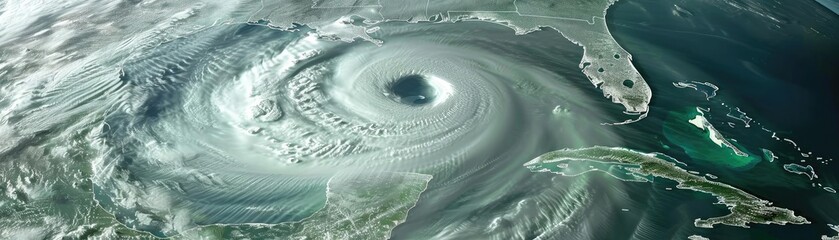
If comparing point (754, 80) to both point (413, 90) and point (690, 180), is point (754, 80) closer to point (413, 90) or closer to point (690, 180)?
point (690, 180)

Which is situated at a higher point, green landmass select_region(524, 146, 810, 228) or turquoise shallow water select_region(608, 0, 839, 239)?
turquoise shallow water select_region(608, 0, 839, 239)

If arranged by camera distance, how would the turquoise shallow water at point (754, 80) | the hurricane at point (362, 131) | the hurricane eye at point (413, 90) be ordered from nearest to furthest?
the hurricane at point (362, 131) < the turquoise shallow water at point (754, 80) < the hurricane eye at point (413, 90)

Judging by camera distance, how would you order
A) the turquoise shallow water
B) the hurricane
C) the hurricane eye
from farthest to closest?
the hurricane eye
the turquoise shallow water
the hurricane

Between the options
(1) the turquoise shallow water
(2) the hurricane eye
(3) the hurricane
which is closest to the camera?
(3) the hurricane

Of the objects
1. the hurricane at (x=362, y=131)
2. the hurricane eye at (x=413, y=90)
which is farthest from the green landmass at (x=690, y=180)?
the hurricane eye at (x=413, y=90)

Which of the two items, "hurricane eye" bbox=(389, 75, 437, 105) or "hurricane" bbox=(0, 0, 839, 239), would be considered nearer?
"hurricane" bbox=(0, 0, 839, 239)

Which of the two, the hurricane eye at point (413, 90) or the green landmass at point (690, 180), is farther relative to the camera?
the hurricane eye at point (413, 90)

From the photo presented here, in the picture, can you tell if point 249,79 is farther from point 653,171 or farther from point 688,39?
point 688,39

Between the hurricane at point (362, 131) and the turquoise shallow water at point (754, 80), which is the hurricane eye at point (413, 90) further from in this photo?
the turquoise shallow water at point (754, 80)

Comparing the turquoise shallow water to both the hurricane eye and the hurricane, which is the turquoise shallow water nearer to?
the hurricane

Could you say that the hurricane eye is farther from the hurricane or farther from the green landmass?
the green landmass

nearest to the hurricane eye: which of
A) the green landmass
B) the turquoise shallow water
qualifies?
the green landmass
